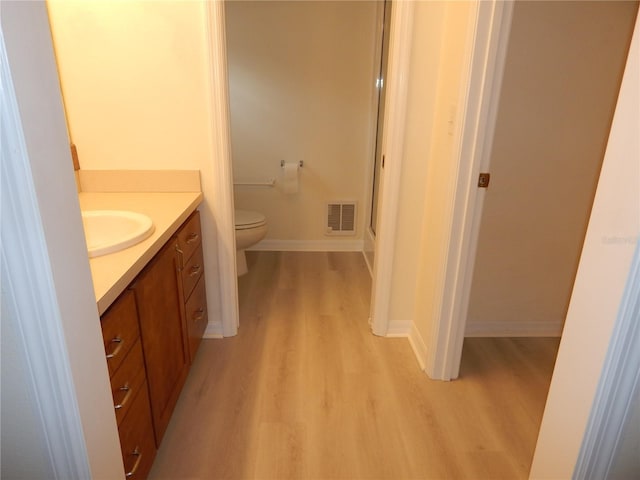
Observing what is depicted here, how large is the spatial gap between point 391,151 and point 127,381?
146 centimetres

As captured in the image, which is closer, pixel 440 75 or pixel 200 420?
pixel 200 420

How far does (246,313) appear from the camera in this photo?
2.55m

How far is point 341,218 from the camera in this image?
3613 millimetres

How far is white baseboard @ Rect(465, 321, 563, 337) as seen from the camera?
2.34 m

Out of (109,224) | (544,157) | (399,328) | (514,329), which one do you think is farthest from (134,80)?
(514,329)

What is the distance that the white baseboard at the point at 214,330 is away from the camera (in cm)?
229

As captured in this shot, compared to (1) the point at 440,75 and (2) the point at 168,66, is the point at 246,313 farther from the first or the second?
(1) the point at 440,75

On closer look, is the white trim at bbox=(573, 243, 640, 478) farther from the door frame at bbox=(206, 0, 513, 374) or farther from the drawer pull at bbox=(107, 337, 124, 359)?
the drawer pull at bbox=(107, 337, 124, 359)

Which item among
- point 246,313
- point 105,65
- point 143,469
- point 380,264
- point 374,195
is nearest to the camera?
point 143,469

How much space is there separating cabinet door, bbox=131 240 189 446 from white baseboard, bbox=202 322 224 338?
539 millimetres

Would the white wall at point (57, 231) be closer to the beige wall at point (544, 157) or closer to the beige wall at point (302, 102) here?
the beige wall at point (544, 157)

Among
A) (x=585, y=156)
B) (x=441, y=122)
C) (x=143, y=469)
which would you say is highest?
(x=441, y=122)

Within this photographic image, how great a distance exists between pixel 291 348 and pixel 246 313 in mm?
479

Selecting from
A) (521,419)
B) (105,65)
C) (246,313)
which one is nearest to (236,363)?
(246,313)
